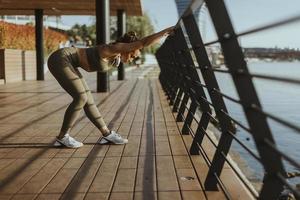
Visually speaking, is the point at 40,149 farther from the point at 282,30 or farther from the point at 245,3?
the point at 282,30

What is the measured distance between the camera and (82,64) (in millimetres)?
4902

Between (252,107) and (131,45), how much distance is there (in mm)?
2317

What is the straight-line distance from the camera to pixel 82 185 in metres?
3.62

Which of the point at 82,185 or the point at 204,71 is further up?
the point at 204,71

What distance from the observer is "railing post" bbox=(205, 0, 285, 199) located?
2.26 metres

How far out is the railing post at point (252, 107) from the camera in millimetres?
2258

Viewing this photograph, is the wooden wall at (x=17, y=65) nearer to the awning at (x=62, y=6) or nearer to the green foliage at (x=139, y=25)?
the awning at (x=62, y=6)

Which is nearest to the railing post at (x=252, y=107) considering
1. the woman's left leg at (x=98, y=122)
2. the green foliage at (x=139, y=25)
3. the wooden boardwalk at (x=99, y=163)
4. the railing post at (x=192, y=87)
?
the wooden boardwalk at (x=99, y=163)

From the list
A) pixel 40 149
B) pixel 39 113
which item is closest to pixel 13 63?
pixel 39 113

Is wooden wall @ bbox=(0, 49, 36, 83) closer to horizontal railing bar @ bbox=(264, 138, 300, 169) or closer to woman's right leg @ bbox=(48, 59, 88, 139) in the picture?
woman's right leg @ bbox=(48, 59, 88, 139)

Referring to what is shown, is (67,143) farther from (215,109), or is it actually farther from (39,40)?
(39,40)

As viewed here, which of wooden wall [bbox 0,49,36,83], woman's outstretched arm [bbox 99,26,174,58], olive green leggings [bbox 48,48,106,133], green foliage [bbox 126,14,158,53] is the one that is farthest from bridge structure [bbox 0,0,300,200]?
green foliage [bbox 126,14,158,53]

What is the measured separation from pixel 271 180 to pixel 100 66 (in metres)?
2.77

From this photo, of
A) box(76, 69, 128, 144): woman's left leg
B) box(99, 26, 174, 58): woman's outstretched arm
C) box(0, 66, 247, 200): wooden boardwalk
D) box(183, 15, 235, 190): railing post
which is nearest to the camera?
box(183, 15, 235, 190): railing post
